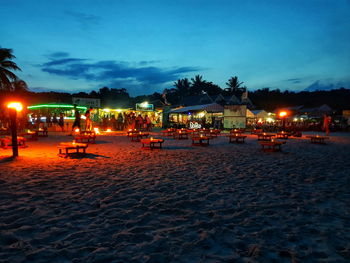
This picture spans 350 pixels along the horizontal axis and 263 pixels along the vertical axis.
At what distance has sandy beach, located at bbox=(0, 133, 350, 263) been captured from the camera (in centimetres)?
257

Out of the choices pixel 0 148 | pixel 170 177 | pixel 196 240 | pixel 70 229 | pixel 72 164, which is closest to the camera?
pixel 196 240

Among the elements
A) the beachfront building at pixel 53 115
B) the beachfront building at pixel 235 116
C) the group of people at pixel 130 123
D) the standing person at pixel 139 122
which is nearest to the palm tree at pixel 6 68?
the beachfront building at pixel 53 115

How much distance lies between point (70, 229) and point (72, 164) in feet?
15.2

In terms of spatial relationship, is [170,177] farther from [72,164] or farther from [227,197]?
[72,164]

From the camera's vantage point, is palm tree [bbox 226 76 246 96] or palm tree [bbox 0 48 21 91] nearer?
palm tree [bbox 0 48 21 91]

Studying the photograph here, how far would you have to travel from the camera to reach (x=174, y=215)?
3537mm

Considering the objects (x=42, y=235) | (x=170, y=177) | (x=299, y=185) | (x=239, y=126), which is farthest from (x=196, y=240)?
(x=239, y=126)

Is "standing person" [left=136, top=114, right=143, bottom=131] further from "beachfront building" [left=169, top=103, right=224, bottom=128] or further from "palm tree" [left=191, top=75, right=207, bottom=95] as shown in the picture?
"palm tree" [left=191, top=75, right=207, bottom=95]

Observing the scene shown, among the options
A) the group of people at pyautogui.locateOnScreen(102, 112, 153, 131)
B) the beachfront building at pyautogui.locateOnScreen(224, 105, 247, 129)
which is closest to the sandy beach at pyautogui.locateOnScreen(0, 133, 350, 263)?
the group of people at pyautogui.locateOnScreen(102, 112, 153, 131)

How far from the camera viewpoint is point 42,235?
9.52ft

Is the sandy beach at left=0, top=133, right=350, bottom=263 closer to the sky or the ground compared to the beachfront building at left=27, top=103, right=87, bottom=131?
closer to the ground

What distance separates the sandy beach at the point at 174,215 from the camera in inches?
101

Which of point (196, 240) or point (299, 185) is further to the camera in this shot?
point (299, 185)

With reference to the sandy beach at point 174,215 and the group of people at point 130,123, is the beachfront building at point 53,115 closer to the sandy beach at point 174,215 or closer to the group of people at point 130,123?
the group of people at point 130,123
